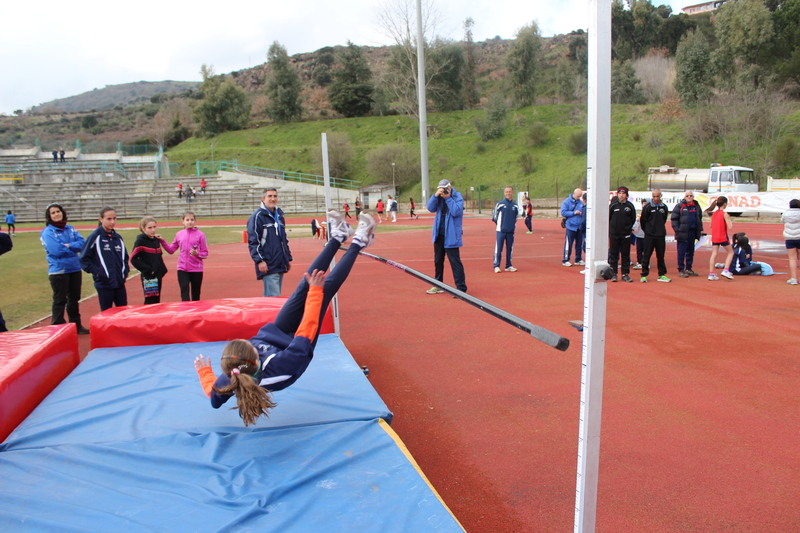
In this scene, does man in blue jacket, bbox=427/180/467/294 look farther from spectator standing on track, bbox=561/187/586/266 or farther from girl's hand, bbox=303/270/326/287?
girl's hand, bbox=303/270/326/287

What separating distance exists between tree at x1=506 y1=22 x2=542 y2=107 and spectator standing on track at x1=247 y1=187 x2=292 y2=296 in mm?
59547

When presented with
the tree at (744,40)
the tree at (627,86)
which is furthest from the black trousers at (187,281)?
the tree at (627,86)

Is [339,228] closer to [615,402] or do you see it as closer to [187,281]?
[615,402]

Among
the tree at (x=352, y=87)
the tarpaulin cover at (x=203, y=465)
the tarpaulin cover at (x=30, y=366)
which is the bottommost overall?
the tarpaulin cover at (x=203, y=465)

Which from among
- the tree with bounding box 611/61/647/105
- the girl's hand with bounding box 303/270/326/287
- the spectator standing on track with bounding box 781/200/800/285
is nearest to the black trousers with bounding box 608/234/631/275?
the spectator standing on track with bounding box 781/200/800/285

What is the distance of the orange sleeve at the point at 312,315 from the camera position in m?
3.54

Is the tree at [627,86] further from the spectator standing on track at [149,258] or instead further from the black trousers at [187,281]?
the spectator standing on track at [149,258]

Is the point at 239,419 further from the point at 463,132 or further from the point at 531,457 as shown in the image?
the point at 463,132

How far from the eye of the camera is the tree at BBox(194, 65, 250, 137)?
6022 centimetres

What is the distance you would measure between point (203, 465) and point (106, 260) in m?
4.29

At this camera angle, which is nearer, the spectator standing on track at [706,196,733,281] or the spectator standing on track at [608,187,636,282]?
the spectator standing on track at [608,187,636,282]

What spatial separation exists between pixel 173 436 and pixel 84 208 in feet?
131

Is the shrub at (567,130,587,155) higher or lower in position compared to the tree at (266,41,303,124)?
lower

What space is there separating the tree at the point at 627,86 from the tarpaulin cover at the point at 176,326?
55.2 metres
